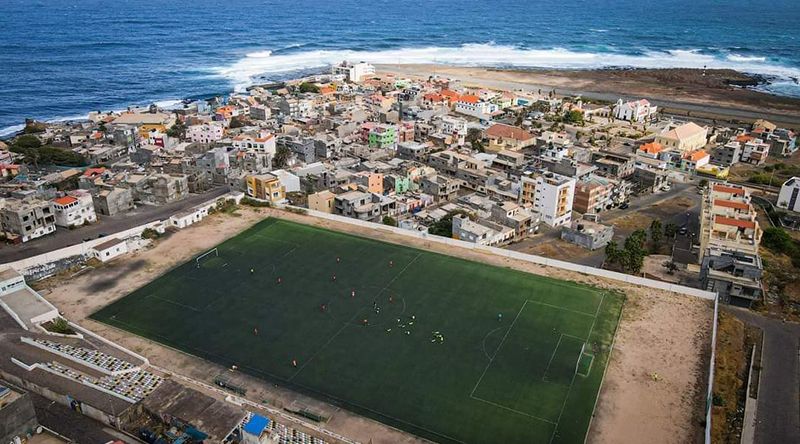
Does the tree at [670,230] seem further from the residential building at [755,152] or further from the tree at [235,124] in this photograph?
the tree at [235,124]

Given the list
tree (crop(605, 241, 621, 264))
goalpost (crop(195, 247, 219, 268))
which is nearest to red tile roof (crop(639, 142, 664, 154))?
tree (crop(605, 241, 621, 264))

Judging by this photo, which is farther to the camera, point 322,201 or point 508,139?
point 508,139

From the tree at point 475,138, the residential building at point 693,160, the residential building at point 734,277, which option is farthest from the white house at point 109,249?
the residential building at point 693,160

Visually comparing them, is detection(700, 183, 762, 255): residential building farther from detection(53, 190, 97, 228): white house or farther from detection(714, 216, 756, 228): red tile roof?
detection(53, 190, 97, 228): white house

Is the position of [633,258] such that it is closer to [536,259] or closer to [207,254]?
[536,259]

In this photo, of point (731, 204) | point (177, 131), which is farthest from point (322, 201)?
point (731, 204)

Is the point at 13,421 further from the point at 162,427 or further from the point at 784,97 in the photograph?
the point at 784,97
